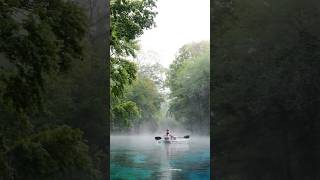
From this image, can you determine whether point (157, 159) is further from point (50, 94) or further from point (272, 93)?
point (50, 94)

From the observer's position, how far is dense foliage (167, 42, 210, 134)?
12812mm

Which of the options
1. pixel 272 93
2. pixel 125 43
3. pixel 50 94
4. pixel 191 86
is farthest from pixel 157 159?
pixel 50 94

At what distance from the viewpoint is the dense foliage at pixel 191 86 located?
12.8 metres

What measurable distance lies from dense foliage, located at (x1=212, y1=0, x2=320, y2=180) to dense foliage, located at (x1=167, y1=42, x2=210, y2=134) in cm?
328

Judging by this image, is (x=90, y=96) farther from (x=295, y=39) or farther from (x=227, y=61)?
(x=295, y=39)

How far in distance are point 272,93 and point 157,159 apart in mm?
3447

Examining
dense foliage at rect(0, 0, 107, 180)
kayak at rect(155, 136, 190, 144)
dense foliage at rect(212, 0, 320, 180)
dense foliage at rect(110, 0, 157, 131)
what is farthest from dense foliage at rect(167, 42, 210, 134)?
dense foliage at rect(0, 0, 107, 180)

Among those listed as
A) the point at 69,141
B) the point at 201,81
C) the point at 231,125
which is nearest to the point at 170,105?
the point at 201,81

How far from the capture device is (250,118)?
9.34 metres

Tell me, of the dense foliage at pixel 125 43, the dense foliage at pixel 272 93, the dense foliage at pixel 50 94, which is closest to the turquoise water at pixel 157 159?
the dense foliage at pixel 125 43

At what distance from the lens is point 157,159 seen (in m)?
12.1

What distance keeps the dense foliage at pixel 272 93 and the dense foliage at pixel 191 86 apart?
3.28 m

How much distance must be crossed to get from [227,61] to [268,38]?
640 millimetres

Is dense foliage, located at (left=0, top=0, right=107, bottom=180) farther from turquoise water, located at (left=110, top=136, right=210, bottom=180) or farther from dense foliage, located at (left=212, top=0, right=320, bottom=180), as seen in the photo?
turquoise water, located at (left=110, top=136, right=210, bottom=180)
